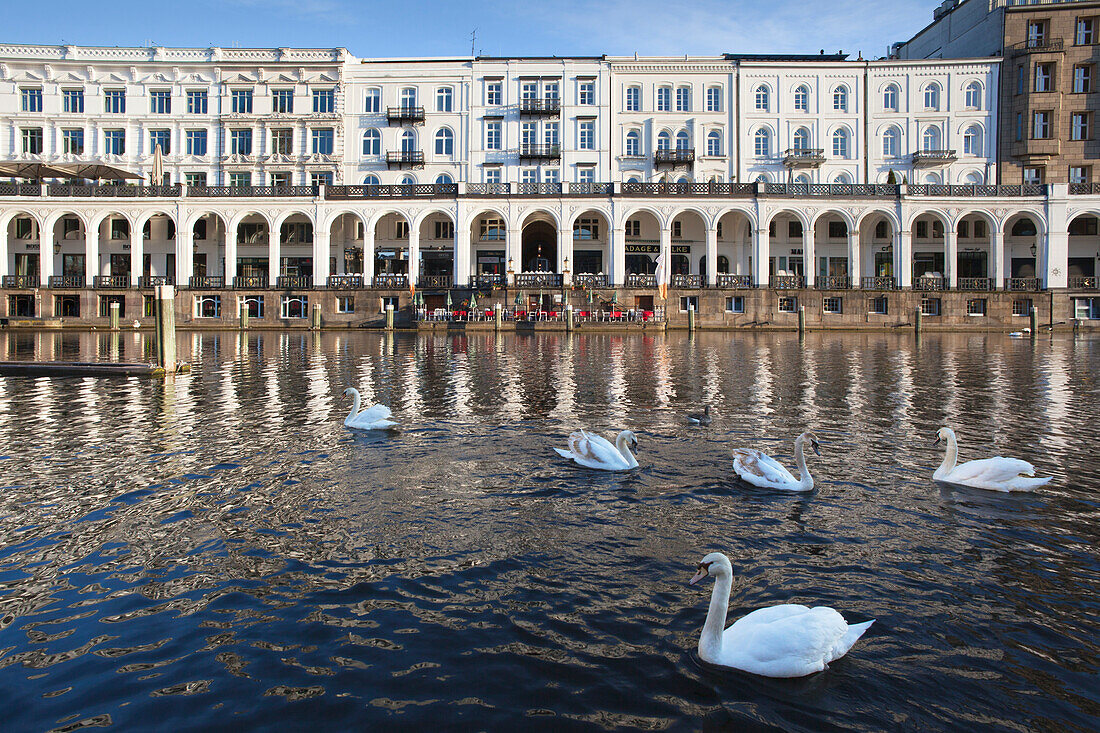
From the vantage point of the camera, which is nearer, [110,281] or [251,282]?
[110,281]

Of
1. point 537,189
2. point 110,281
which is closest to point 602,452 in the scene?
point 537,189

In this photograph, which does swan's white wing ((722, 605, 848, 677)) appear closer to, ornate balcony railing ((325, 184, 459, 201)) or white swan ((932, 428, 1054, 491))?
white swan ((932, 428, 1054, 491))

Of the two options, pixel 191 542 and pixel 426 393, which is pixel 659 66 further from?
pixel 191 542

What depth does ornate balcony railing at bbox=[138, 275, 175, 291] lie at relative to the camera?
1988 inches

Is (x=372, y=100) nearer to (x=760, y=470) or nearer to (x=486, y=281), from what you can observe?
(x=486, y=281)

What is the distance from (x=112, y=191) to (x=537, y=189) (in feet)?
99.8

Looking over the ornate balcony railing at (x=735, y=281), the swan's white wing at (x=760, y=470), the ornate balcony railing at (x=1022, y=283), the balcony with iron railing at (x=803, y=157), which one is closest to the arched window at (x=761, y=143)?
the balcony with iron railing at (x=803, y=157)

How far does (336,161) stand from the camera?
54.2 metres

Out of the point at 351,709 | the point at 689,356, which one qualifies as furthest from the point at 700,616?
the point at 689,356

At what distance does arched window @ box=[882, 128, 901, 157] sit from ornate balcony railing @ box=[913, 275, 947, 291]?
1078 centimetres

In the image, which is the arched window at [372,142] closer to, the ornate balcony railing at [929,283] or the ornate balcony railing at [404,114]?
the ornate balcony railing at [404,114]

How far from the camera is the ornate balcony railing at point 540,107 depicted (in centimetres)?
5372

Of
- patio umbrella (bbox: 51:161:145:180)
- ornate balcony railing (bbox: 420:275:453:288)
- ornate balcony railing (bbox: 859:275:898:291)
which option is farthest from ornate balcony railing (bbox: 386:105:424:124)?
ornate balcony railing (bbox: 859:275:898:291)

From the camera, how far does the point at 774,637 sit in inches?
181
